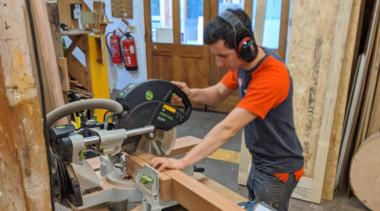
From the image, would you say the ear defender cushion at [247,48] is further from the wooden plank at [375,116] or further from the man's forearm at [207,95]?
the wooden plank at [375,116]

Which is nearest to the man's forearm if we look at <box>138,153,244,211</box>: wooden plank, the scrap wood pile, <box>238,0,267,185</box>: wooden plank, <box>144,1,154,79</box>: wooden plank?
<box>138,153,244,211</box>: wooden plank

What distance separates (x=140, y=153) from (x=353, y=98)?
6.68 feet

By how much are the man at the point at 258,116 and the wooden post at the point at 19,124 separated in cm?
53

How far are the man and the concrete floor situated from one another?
50.2 inches

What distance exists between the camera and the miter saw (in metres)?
1.03

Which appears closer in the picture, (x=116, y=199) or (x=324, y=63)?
(x=116, y=199)

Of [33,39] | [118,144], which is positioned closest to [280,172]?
[118,144]

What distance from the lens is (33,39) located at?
27.6 inches

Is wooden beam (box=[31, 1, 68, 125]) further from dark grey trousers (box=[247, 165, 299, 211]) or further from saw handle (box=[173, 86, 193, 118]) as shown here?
dark grey trousers (box=[247, 165, 299, 211])

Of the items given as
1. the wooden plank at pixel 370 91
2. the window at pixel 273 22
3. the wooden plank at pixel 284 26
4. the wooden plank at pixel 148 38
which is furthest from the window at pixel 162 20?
the wooden plank at pixel 370 91

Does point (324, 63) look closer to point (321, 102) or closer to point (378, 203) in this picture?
point (321, 102)

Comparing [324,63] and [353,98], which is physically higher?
[324,63]

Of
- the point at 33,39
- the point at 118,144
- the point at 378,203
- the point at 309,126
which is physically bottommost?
the point at 378,203

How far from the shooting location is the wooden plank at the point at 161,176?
1148 mm
